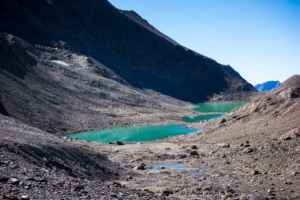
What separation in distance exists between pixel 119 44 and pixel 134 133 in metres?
75.0

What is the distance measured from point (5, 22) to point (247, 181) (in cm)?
8138

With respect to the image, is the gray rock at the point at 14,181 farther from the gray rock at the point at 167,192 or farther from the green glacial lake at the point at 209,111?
the green glacial lake at the point at 209,111

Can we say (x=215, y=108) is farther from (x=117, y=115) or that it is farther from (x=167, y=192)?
(x=167, y=192)

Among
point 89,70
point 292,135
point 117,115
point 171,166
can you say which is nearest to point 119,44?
point 89,70

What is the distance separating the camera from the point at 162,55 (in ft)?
432

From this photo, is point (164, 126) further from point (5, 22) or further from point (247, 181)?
point (5, 22)

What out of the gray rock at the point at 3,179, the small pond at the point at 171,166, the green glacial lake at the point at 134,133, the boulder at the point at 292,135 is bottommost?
the green glacial lake at the point at 134,133

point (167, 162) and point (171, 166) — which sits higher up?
point (171, 166)

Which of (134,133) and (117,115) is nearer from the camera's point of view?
(134,133)

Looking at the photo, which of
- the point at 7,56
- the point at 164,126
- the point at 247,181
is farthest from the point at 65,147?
the point at 7,56

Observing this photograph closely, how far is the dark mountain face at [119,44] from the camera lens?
91.9 metres

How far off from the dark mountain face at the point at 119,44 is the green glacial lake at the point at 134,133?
43.3 meters

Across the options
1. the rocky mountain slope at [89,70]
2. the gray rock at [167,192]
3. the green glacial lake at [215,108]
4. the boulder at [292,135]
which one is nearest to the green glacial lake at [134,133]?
Result: the rocky mountain slope at [89,70]

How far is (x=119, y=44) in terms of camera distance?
122438mm
